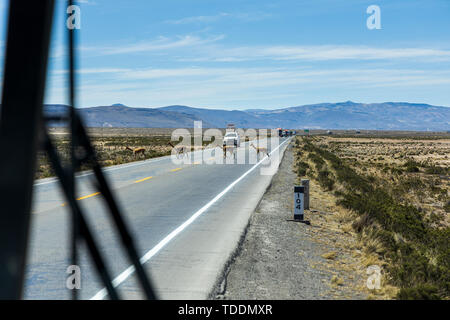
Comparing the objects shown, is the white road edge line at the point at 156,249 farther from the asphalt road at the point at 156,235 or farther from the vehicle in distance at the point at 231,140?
the vehicle in distance at the point at 231,140

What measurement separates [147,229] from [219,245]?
187 centimetres

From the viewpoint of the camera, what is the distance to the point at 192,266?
665 cm

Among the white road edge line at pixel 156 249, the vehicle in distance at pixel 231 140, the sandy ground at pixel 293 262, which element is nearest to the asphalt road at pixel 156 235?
the white road edge line at pixel 156 249

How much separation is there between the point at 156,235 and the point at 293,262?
2804mm

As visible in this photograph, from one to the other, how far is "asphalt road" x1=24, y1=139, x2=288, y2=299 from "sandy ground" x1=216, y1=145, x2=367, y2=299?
32 centimetres

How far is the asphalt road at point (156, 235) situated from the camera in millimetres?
5598

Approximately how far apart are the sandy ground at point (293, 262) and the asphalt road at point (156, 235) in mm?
322

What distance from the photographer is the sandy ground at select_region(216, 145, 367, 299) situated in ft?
18.8

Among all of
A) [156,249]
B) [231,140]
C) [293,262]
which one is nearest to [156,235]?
[156,249]

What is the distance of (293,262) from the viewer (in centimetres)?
723

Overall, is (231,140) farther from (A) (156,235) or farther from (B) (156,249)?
(B) (156,249)

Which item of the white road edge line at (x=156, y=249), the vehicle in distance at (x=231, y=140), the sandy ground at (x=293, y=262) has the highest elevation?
the vehicle in distance at (x=231, y=140)

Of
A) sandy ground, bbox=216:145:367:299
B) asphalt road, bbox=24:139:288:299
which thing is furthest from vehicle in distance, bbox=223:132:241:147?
sandy ground, bbox=216:145:367:299
